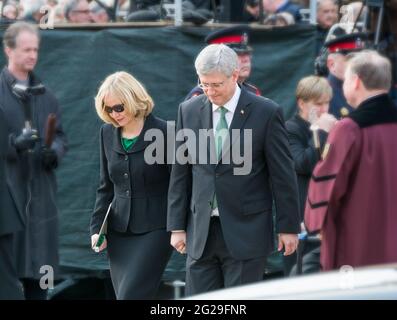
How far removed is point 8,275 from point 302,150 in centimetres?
240

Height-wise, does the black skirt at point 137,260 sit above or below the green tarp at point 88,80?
below

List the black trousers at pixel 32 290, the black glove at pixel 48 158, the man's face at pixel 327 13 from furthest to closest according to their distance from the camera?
the man's face at pixel 327 13 → the black trousers at pixel 32 290 → the black glove at pixel 48 158

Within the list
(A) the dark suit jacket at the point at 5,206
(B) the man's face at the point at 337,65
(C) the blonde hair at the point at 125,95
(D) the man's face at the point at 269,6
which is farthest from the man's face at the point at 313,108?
(D) the man's face at the point at 269,6

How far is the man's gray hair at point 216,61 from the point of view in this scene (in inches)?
275

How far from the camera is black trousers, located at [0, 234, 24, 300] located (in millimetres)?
8180

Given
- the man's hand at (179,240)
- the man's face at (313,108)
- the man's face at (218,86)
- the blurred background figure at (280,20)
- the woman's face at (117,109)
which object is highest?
the blurred background figure at (280,20)

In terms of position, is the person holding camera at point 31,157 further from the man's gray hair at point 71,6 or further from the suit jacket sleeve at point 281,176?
the man's gray hair at point 71,6

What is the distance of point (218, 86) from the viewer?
7047mm

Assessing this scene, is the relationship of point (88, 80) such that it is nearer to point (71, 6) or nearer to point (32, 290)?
point (71, 6)

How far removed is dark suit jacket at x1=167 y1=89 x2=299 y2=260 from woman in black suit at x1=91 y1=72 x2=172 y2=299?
0.52 metres

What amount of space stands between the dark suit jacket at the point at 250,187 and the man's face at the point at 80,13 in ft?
11.6

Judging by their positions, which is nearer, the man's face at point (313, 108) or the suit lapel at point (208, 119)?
the suit lapel at point (208, 119)
